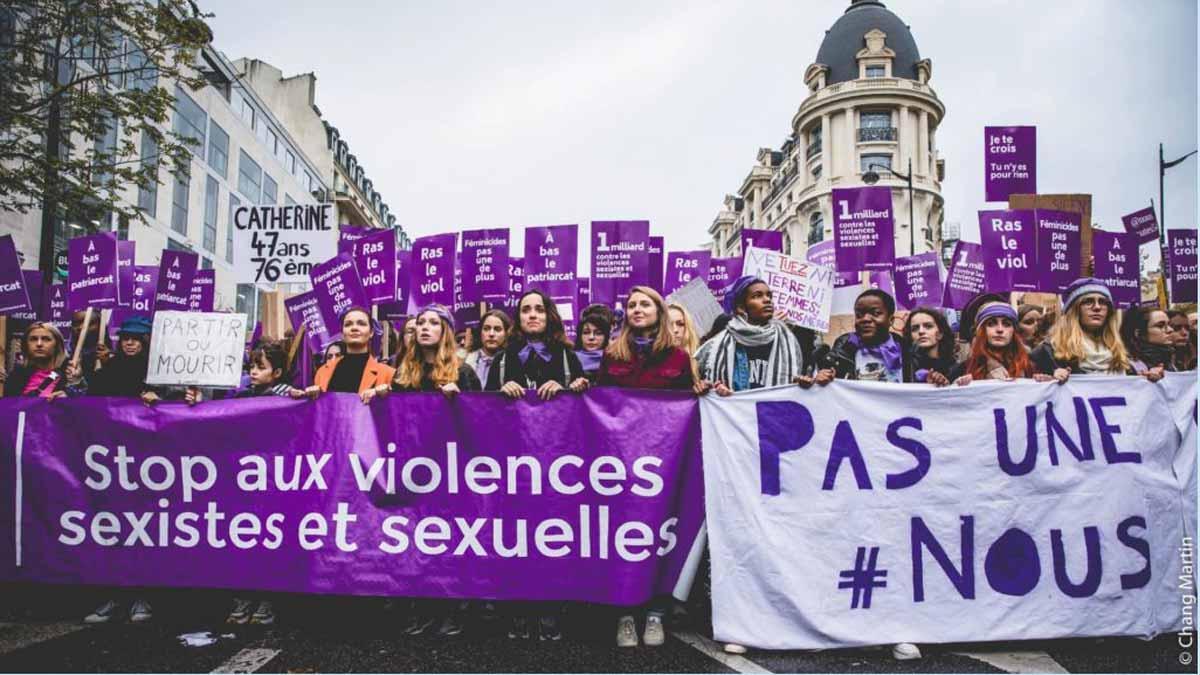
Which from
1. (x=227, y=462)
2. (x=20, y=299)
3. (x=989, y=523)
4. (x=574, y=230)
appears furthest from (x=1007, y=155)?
(x=20, y=299)

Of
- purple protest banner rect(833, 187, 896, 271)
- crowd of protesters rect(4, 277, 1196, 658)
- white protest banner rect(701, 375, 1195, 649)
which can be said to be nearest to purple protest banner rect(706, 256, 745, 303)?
purple protest banner rect(833, 187, 896, 271)

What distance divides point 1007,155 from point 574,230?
5.13 meters

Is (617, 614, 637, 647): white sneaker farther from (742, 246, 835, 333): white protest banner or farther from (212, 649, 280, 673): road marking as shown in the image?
(742, 246, 835, 333): white protest banner

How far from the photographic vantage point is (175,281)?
9.65m

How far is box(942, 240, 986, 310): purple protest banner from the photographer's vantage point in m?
8.92

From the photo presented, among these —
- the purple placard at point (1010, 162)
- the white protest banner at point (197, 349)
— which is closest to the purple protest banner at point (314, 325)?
the white protest banner at point (197, 349)

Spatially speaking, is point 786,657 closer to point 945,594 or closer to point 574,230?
point 945,594

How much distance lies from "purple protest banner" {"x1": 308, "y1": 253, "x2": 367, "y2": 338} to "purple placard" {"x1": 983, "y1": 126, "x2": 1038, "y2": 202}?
6.72 metres

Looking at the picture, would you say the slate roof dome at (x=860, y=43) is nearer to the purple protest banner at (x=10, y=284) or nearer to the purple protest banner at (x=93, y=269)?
the purple protest banner at (x=93, y=269)

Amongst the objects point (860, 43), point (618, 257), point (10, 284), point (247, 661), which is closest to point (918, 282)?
point (618, 257)

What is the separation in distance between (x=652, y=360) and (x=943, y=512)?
158 cm

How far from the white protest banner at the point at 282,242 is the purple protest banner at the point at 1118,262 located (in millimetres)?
7980

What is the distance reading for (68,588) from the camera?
4.33m

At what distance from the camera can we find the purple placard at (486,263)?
9695mm
